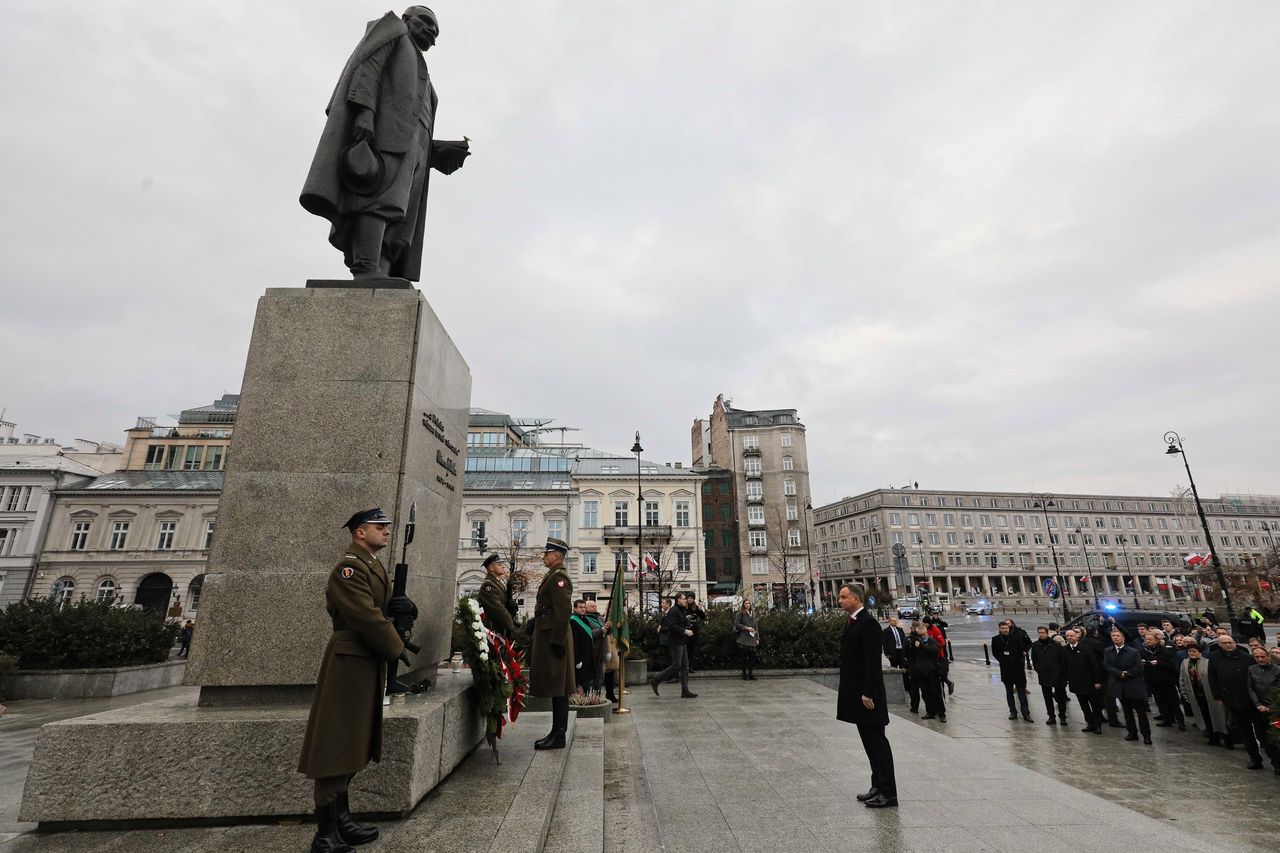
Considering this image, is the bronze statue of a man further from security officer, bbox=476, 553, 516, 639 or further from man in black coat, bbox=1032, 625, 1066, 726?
man in black coat, bbox=1032, 625, 1066, 726

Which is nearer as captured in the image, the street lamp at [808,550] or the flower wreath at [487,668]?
the flower wreath at [487,668]

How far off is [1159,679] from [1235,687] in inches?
111

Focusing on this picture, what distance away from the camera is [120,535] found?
45.2m

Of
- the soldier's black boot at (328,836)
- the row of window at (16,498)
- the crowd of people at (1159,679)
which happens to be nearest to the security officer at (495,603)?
the soldier's black boot at (328,836)

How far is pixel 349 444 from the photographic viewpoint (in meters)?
4.81

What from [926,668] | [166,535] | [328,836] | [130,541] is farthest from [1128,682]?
[130,541]

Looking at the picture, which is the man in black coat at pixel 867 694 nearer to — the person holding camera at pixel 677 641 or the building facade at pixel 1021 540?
the person holding camera at pixel 677 641

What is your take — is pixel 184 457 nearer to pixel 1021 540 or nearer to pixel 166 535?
pixel 166 535

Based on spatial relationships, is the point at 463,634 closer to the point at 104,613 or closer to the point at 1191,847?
the point at 1191,847

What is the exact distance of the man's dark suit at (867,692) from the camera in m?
5.50

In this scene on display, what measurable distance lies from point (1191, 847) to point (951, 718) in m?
8.47

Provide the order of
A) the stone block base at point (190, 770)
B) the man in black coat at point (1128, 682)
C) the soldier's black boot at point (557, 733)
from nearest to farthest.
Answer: the stone block base at point (190, 770) < the soldier's black boot at point (557, 733) < the man in black coat at point (1128, 682)

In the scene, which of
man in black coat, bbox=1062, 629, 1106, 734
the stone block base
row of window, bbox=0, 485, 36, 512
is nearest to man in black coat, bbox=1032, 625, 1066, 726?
man in black coat, bbox=1062, 629, 1106, 734

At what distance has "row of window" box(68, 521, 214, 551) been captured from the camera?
4478 centimetres
